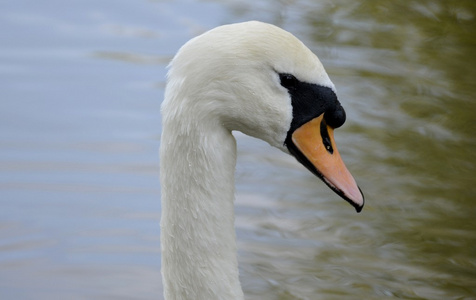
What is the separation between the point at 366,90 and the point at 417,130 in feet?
2.04

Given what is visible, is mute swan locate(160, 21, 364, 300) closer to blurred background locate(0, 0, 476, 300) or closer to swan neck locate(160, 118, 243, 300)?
swan neck locate(160, 118, 243, 300)

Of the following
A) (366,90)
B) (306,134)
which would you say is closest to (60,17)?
(366,90)

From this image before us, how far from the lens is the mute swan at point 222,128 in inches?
128

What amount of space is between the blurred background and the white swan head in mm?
2032

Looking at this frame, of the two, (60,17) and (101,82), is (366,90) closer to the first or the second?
(101,82)

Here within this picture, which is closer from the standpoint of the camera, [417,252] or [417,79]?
[417,252]

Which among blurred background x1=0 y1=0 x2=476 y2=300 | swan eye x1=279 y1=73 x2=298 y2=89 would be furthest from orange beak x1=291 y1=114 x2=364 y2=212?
blurred background x1=0 y1=0 x2=476 y2=300

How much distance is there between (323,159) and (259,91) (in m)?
0.33

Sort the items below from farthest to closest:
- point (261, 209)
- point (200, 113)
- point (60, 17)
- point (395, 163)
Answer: point (60, 17)
point (395, 163)
point (261, 209)
point (200, 113)

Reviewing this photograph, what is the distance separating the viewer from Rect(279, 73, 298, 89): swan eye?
3.32 m

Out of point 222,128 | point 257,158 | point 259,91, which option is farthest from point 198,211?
point 257,158

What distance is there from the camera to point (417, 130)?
732 centimetres

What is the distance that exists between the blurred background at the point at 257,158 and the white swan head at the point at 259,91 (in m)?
A: 2.03

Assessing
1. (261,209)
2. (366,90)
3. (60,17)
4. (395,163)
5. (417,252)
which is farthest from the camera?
(60,17)
